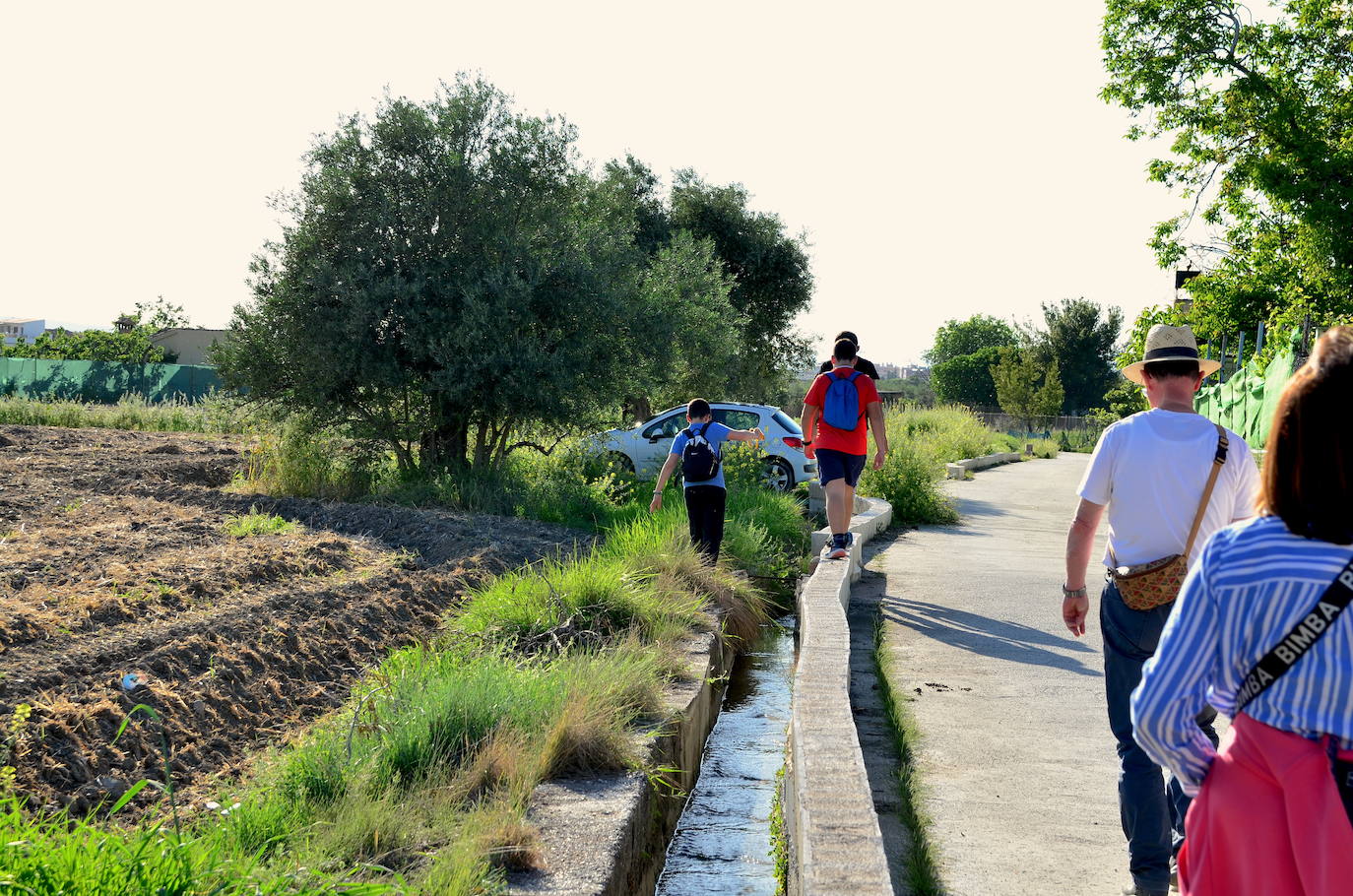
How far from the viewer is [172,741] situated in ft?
17.3

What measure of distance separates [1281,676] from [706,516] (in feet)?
25.3

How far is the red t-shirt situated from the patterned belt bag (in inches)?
206

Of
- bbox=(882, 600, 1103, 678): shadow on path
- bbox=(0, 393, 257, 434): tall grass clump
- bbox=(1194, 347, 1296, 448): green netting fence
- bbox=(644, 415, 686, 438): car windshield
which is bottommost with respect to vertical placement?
bbox=(882, 600, 1103, 678): shadow on path

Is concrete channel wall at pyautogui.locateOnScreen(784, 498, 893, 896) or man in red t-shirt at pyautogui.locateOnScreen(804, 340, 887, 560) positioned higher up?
man in red t-shirt at pyautogui.locateOnScreen(804, 340, 887, 560)

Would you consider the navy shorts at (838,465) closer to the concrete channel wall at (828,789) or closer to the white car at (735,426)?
the concrete channel wall at (828,789)

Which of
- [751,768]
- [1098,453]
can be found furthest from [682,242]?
[1098,453]

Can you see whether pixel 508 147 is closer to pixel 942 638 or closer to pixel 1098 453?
pixel 942 638

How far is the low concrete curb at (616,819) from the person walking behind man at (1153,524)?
167cm

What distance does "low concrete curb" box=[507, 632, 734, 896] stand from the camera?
3586mm

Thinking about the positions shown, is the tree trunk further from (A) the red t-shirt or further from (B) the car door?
(A) the red t-shirt

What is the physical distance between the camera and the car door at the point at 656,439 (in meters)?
18.1

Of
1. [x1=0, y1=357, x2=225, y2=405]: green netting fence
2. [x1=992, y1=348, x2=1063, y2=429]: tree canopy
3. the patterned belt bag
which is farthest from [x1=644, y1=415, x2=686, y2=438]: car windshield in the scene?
[x1=992, y1=348, x2=1063, y2=429]: tree canopy

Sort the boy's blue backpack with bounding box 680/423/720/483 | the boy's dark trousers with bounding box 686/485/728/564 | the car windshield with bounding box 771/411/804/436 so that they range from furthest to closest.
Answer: the car windshield with bounding box 771/411/804/436, the boy's dark trousers with bounding box 686/485/728/564, the boy's blue backpack with bounding box 680/423/720/483

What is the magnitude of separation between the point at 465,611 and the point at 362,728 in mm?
2874
